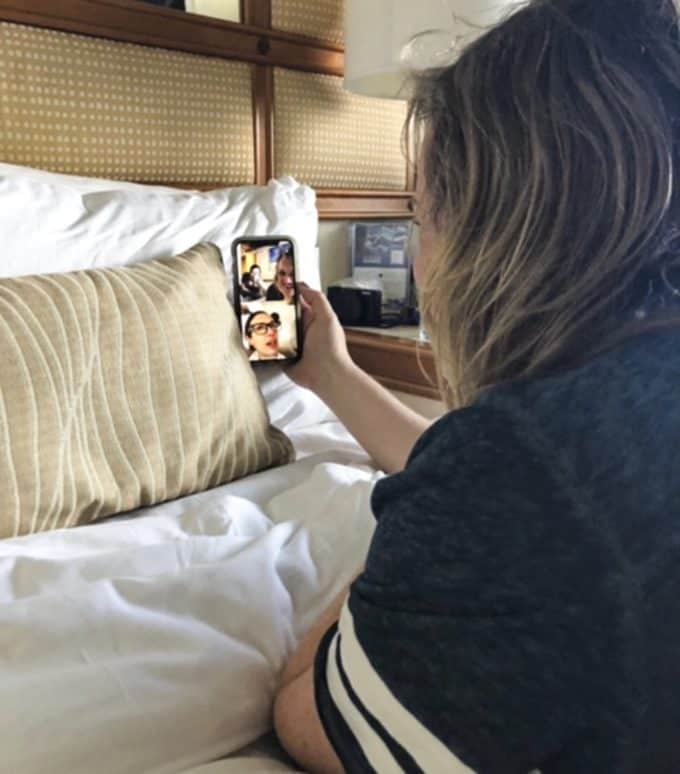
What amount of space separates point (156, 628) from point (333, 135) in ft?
3.89

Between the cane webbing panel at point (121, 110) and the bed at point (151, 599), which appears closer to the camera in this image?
the bed at point (151, 599)

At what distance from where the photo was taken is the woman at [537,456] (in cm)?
39

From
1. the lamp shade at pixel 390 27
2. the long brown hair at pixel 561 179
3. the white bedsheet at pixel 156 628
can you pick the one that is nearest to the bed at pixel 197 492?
the white bedsheet at pixel 156 628

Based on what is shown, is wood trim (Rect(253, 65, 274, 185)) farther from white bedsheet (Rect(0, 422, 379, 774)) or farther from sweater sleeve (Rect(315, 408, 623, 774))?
sweater sleeve (Rect(315, 408, 623, 774))

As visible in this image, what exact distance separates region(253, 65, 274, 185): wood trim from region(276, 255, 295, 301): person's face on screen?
40cm

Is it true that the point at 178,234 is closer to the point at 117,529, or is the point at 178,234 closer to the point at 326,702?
the point at 117,529

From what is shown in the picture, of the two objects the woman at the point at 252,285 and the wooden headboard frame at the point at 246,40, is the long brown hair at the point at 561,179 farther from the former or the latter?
the wooden headboard frame at the point at 246,40

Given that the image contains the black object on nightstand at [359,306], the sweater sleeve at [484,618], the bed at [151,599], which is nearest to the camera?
the sweater sleeve at [484,618]

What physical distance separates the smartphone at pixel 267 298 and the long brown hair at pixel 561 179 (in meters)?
0.54

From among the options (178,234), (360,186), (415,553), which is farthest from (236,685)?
(360,186)

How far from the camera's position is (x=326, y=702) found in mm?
492

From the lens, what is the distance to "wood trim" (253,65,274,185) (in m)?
1.39

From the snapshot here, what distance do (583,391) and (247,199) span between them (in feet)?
2.64

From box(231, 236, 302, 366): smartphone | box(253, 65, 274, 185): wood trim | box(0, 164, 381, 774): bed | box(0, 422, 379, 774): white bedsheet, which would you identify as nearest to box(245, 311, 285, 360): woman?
box(231, 236, 302, 366): smartphone
